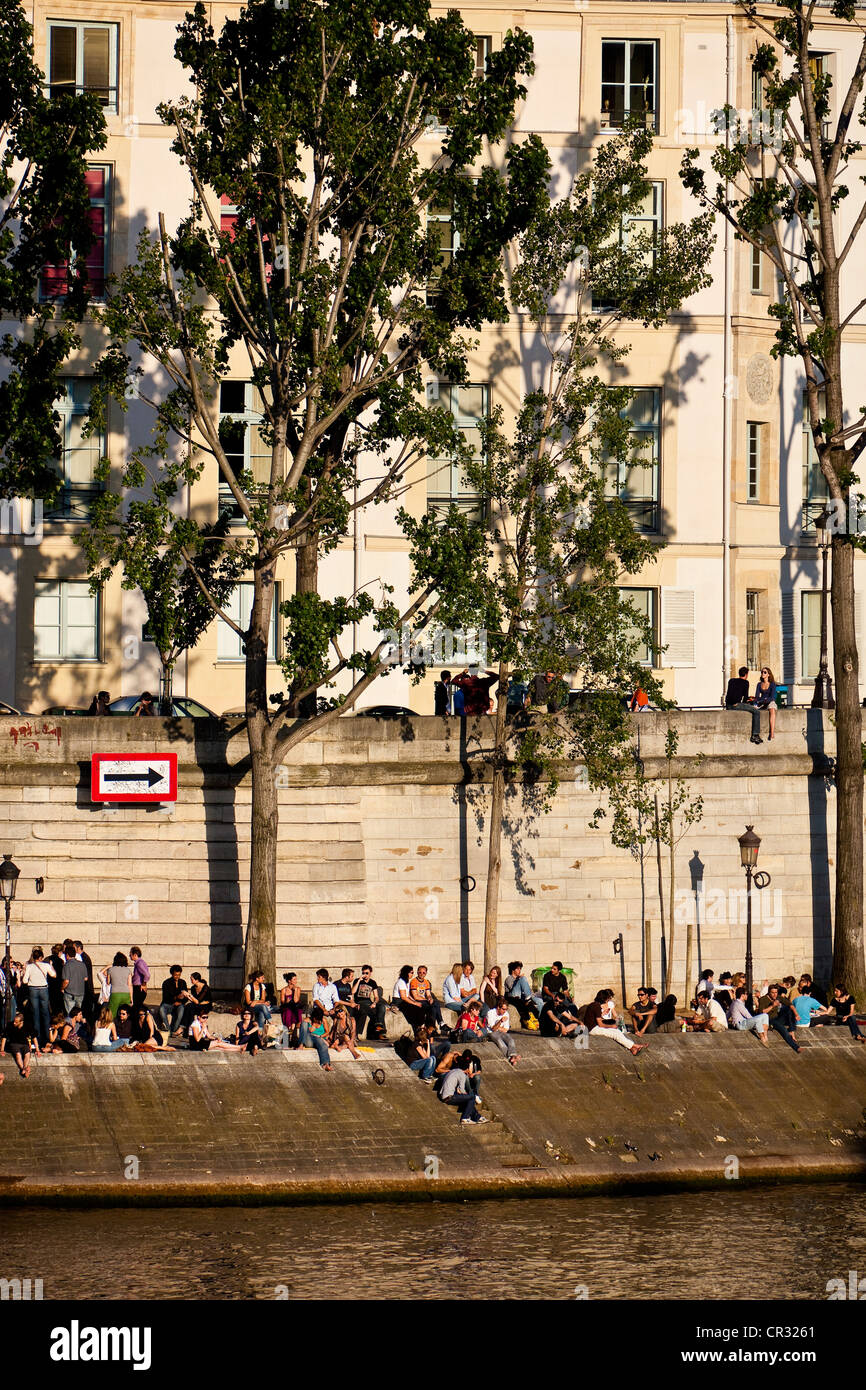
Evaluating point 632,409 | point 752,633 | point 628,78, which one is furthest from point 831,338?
point 628,78

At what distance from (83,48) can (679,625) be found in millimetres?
18074

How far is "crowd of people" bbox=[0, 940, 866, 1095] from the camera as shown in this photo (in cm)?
3050

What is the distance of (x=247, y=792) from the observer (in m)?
37.3

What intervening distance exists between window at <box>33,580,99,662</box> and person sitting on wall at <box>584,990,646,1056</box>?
1662cm

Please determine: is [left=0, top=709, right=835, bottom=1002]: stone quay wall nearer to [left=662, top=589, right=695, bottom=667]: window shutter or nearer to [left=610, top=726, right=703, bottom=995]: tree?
[left=610, top=726, right=703, bottom=995]: tree

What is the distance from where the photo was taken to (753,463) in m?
47.5

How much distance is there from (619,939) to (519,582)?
7137mm

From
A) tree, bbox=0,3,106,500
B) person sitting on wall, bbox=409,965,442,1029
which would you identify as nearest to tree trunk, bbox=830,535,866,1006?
person sitting on wall, bbox=409,965,442,1029

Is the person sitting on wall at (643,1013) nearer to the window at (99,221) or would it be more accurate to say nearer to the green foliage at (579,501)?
the green foliage at (579,501)

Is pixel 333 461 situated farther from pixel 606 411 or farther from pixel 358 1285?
pixel 358 1285

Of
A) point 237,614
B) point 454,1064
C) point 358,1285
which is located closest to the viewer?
point 358,1285

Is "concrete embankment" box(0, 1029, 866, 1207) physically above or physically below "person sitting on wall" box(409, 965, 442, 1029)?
below

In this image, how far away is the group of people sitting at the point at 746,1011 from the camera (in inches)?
1334
